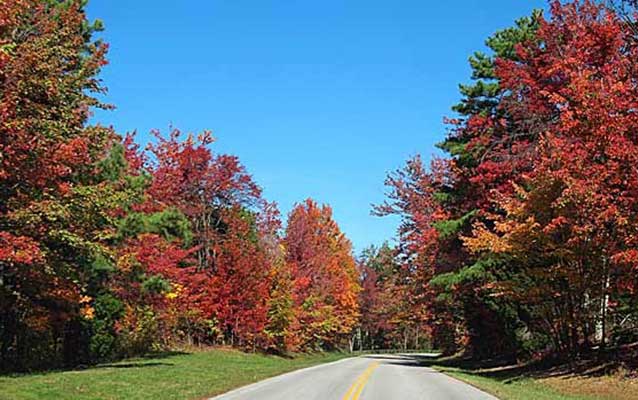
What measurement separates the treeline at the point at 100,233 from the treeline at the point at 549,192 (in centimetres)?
1391

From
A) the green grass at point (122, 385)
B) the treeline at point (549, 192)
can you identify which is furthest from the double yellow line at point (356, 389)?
the treeline at point (549, 192)

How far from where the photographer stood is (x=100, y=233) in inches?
915

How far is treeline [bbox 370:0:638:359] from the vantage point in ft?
63.4

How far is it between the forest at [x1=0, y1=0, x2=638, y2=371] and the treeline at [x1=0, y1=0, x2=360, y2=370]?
0.10 meters

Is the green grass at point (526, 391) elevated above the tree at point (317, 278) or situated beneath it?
situated beneath

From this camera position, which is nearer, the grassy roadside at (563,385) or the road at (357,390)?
the road at (357,390)

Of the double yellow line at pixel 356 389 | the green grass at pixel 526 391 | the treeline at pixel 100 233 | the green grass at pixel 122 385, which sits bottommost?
the green grass at pixel 122 385

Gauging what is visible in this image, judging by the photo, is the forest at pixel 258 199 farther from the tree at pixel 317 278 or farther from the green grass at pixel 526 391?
the tree at pixel 317 278

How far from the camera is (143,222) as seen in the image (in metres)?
29.0

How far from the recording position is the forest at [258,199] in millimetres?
19219

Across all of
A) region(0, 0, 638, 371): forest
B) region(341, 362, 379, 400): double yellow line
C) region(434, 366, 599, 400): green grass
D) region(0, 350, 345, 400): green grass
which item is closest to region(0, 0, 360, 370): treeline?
region(0, 0, 638, 371): forest

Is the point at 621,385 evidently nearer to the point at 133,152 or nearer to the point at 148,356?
the point at 148,356

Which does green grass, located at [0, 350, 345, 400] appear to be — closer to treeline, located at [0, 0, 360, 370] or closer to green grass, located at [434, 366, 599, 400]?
treeline, located at [0, 0, 360, 370]

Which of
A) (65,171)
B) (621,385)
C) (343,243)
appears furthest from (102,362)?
(343,243)
